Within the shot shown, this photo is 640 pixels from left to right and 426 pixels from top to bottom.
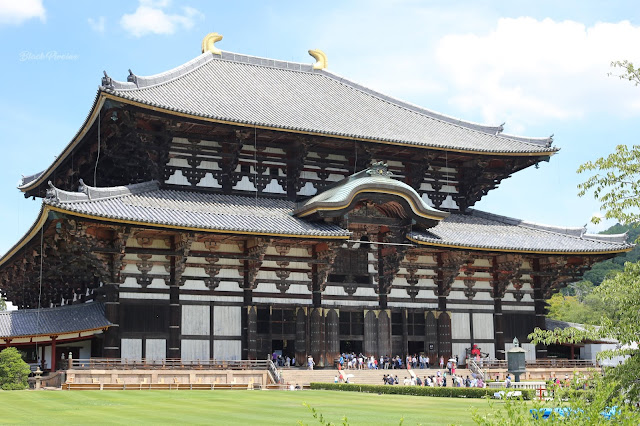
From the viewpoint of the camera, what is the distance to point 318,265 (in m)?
40.8

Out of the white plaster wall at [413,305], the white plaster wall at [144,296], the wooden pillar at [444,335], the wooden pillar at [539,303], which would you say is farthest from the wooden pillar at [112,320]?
the wooden pillar at [539,303]

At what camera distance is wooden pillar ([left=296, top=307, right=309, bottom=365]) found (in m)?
40.0

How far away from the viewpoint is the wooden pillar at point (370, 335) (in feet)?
137

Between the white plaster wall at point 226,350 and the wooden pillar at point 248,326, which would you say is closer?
the white plaster wall at point 226,350

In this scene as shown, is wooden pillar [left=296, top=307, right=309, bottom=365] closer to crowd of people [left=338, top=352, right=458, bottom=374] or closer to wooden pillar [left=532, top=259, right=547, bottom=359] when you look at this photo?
crowd of people [left=338, top=352, right=458, bottom=374]

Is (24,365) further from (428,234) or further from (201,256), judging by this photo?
(428,234)

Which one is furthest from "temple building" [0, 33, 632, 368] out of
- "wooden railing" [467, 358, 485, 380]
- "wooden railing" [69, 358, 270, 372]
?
"wooden railing" [467, 358, 485, 380]

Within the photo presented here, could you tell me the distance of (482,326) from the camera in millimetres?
45219

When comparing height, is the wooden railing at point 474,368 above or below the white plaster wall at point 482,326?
below

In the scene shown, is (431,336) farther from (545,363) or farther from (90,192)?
(90,192)

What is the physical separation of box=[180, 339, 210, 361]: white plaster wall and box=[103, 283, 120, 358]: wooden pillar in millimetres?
3226

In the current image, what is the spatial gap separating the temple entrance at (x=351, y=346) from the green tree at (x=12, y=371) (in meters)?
16.0

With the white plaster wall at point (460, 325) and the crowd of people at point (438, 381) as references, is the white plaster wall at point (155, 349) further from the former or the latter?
the white plaster wall at point (460, 325)

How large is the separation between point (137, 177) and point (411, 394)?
1893 centimetres
